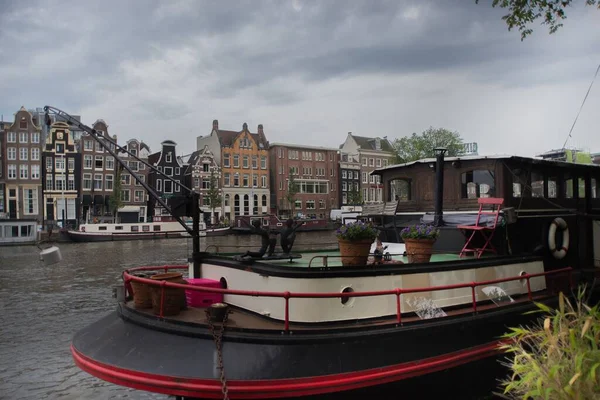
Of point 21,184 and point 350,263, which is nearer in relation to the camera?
point 350,263

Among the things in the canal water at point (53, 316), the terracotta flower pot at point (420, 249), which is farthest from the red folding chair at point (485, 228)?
the canal water at point (53, 316)

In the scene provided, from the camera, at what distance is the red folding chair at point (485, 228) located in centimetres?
806

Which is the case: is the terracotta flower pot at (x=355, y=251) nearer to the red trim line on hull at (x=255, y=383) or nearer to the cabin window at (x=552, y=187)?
the red trim line on hull at (x=255, y=383)

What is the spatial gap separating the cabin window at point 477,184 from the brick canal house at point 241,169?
188 feet

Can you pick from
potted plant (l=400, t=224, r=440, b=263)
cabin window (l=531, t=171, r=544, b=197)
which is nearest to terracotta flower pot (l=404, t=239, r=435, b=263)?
potted plant (l=400, t=224, r=440, b=263)

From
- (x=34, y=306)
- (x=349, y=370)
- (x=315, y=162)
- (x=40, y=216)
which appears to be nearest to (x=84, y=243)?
(x=40, y=216)

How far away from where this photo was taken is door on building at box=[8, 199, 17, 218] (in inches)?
2173

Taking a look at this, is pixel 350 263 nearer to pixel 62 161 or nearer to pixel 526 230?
pixel 526 230

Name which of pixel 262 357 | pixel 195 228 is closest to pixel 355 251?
pixel 262 357

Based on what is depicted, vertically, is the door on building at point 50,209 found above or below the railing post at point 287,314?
above

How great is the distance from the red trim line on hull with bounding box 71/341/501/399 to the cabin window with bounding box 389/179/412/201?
5.43m

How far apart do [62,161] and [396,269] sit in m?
58.5

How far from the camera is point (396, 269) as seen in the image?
670cm

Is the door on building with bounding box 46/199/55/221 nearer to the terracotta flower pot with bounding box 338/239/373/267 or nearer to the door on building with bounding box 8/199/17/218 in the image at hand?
the door on building with bounding box 8/199/17/218
